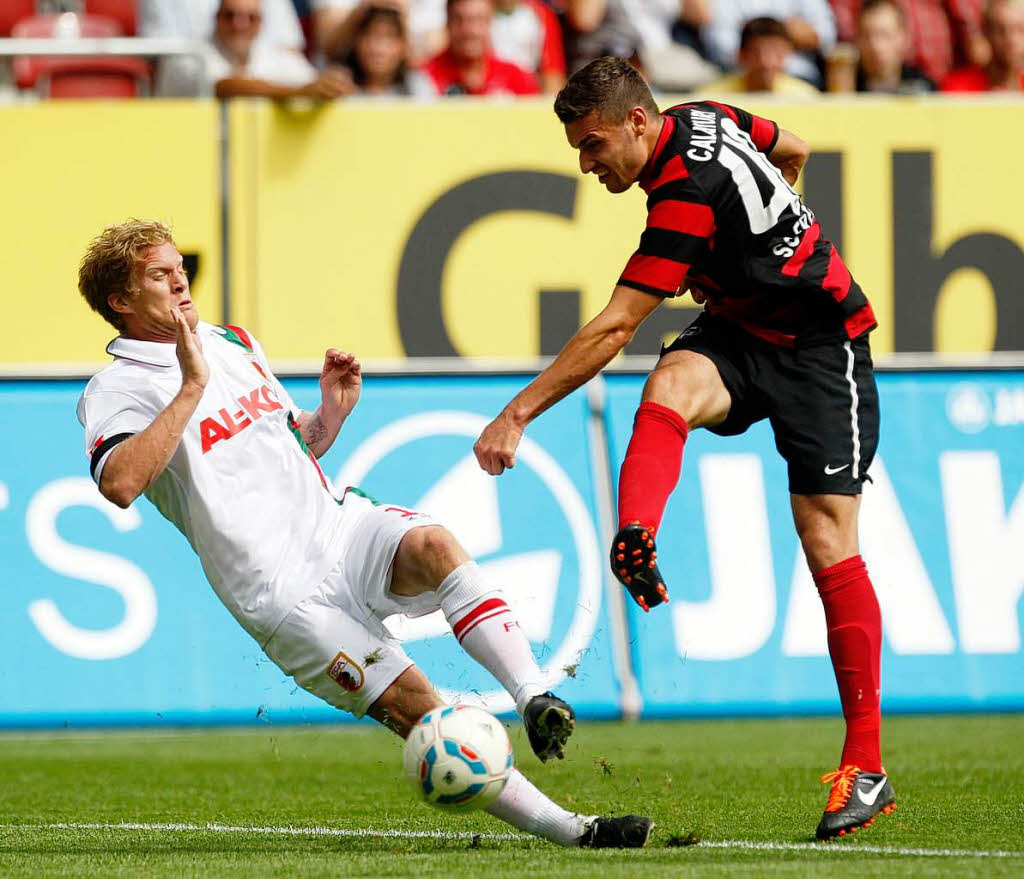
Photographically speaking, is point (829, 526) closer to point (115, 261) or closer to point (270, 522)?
point (270, 522)

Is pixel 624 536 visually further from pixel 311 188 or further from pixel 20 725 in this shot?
pixel 311 188

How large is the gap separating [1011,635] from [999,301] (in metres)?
2.98

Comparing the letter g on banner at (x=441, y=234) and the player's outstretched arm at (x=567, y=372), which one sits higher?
the letter g on banner at (x=441, y=234)

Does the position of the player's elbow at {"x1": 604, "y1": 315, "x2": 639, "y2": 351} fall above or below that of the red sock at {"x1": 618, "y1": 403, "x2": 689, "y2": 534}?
above

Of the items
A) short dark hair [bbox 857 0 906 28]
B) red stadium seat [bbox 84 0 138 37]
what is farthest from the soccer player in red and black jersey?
red stadium seat [bbox 84 0 138 37]

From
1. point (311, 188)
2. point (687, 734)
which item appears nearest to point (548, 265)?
point (311, 188)

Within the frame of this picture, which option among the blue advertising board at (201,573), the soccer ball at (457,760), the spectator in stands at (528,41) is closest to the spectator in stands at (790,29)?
the spectator in stands at (528,41)

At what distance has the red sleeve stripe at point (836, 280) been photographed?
568cm

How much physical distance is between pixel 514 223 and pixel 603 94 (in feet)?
17.0

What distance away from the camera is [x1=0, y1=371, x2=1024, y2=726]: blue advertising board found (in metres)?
8.11

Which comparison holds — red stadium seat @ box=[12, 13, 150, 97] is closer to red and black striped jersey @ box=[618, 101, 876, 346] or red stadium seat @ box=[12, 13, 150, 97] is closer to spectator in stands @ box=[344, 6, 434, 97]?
spectator in stands @ box=[344, 6, 434, 97]

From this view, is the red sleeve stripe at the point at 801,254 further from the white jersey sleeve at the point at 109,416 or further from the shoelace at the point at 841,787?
the white jersey sleeve at the point at 109,416

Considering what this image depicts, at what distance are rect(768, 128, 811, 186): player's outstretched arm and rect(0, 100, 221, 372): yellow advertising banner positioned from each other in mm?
4913

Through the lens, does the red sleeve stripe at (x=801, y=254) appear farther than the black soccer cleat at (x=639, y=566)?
Yes
